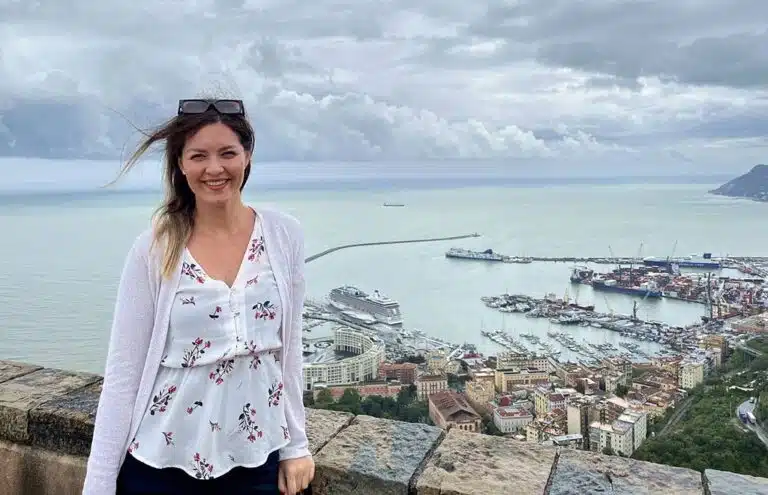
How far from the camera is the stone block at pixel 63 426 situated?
59.2 inches

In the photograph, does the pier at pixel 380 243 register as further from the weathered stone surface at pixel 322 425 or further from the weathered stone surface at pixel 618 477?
the weathered stone surface at pixel 618 477

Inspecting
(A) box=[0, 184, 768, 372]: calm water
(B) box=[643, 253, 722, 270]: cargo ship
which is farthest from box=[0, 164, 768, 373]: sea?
(B) box=[643, 253, 722, 270]: cargo ship

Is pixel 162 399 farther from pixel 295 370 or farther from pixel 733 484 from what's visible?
pixel 733 484

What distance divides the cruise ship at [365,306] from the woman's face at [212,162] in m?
14.3

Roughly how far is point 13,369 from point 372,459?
1.34 meters

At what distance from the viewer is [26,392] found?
171cm

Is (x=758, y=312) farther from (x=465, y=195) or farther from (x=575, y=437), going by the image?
(x=465, y=195)

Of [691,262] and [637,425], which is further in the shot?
[691,262]

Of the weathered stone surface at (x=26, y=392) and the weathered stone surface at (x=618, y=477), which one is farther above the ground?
the weathered stone surface at (x=26, y=392)

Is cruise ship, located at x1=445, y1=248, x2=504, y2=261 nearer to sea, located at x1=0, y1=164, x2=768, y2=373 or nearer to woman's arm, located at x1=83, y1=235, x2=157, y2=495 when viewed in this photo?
sea, located at x1=0, y1=164, x2=768, y2=373

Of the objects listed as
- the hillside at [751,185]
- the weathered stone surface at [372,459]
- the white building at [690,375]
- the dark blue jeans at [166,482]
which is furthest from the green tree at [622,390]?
the hillside at [751,185]

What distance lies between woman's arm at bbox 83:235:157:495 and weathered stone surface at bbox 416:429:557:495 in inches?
23.8

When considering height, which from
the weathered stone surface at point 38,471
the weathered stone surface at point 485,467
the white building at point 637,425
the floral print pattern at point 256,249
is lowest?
the white building at point 637,425

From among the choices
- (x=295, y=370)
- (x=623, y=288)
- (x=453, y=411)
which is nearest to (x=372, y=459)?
(x=295, y=370)
